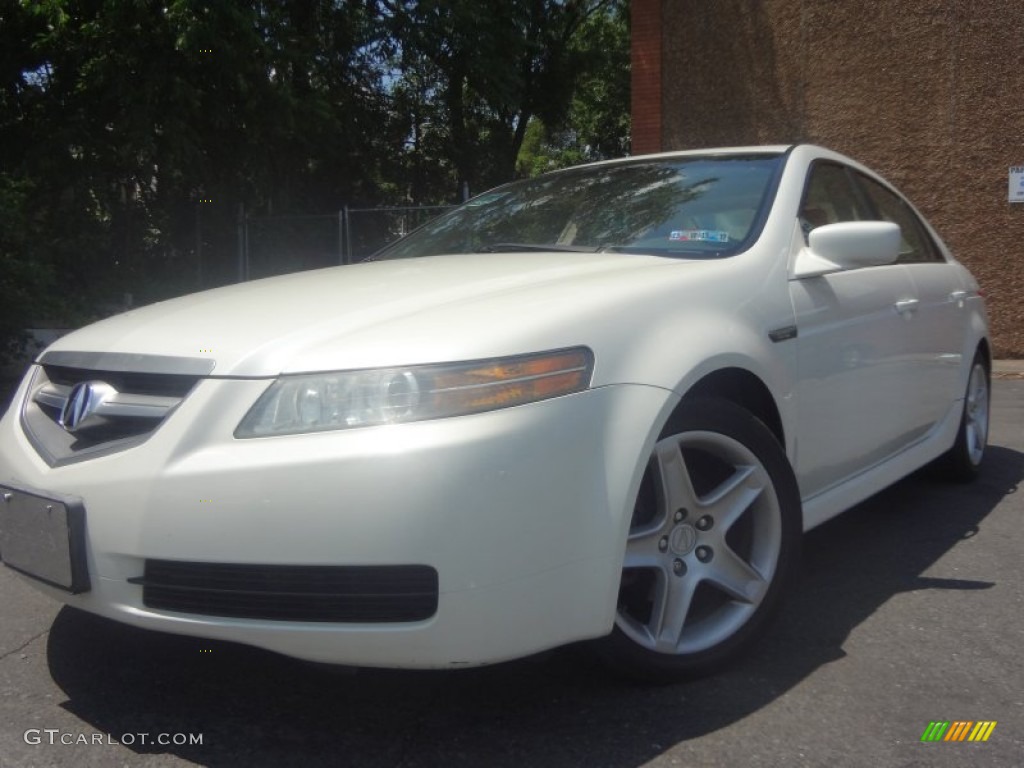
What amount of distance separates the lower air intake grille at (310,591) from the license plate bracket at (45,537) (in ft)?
0.75

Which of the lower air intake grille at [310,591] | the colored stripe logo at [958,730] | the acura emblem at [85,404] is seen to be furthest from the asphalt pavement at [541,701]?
the acura emblem at [85,404]

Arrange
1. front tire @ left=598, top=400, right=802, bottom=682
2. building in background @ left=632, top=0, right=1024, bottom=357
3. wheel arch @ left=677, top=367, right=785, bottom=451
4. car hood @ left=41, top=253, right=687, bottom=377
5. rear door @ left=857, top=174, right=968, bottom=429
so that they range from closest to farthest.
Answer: car hood @ left=41, top=253, right=687, bottom=377, front tire @ left=598, top=400, right=802, bottom=682, wheel arch @ left=677, top=367, right=785, bottom=451, rear door @ left=857, top=174, right=968, bottom=429, building in background @ left=632, top=0, right=1024, bottom=357

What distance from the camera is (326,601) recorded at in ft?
7.13

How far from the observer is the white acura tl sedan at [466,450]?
2150 mm

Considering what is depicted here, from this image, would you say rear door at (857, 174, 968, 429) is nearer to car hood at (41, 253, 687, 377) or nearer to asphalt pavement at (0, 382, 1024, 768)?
asphalt pavement at (0, 382, 1024, 768)

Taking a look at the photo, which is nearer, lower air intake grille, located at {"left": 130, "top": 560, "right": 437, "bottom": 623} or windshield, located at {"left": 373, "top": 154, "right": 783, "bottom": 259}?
lower air intake grille, located at {"left": 130, "top": 560, "right": 437, "bottom": 623}

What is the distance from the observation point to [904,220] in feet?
15.0

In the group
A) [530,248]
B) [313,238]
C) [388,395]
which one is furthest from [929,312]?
[313,238]

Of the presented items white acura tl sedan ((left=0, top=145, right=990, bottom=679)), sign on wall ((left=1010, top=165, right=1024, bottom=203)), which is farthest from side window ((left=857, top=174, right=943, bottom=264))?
sign on wall ((left=1010, top=165, right=1024, bottom=203))

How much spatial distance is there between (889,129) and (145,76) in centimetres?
822

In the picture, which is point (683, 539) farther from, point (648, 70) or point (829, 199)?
point (648, 70)

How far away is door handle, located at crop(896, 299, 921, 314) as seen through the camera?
3.76 meters

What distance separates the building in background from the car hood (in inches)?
374

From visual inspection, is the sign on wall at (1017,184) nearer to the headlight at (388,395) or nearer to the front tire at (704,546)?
the front tire at (704,546)
